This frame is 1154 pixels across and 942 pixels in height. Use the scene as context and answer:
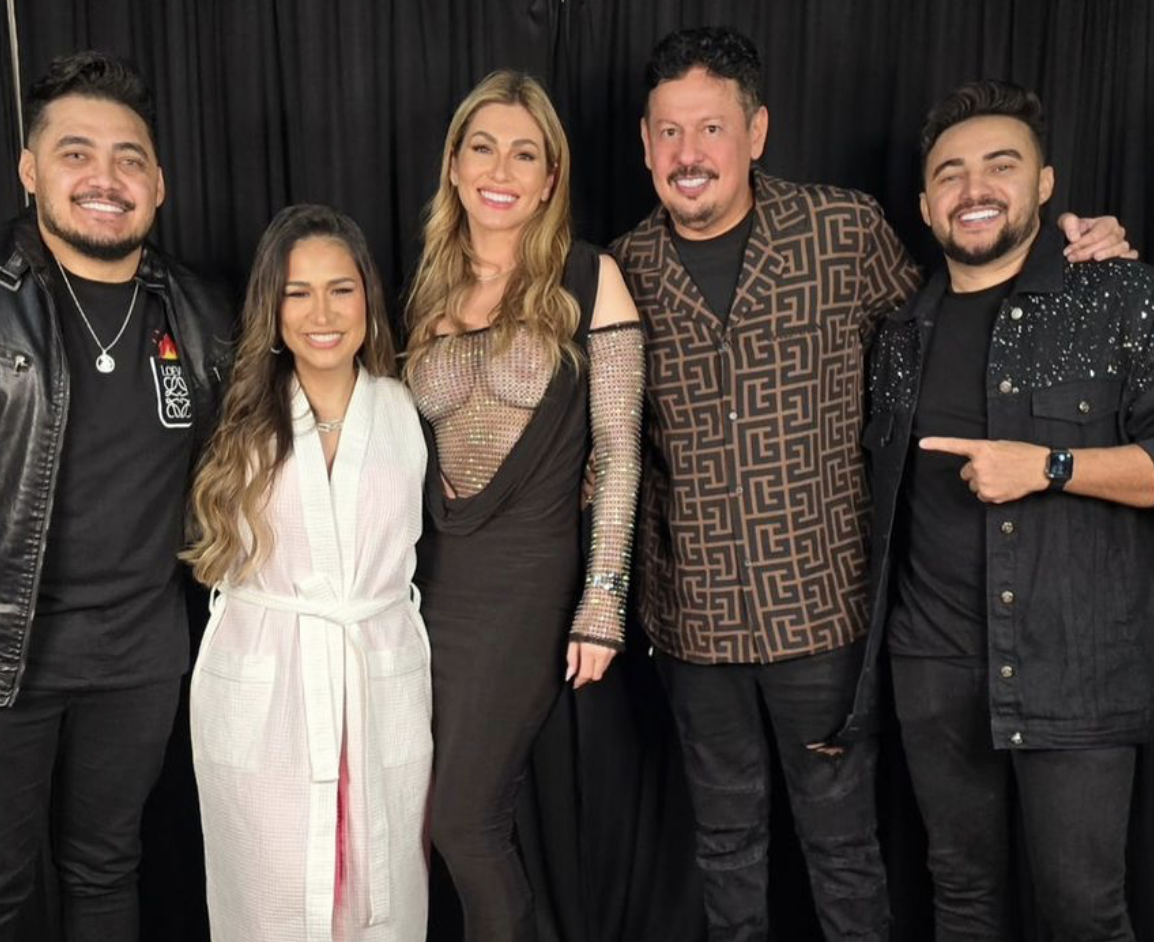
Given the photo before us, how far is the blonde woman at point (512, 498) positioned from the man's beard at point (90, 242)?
1.85ft

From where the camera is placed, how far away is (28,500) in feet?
7.35

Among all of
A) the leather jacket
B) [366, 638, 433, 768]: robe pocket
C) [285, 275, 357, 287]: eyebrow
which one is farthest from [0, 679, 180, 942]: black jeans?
[285, 275, 357, 287]: eyebrow

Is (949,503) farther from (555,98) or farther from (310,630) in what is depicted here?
(555,98)

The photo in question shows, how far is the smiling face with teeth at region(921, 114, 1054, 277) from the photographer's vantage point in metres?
2.27

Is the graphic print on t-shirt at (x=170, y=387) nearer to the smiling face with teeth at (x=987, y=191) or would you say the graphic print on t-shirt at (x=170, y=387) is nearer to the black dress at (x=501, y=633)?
the black dress at (x=501, y=633)

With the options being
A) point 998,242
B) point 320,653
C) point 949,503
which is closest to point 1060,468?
point 949,503

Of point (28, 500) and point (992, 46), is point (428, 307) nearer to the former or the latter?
point (28, 500)

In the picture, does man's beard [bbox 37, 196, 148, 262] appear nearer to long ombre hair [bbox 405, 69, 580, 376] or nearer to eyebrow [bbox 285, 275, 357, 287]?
eyebrow [bbox 285, 275, 357, 287]

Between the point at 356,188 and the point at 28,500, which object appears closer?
the point at 28,500

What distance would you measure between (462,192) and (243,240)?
0.71 metres

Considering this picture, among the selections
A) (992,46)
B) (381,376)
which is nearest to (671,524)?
(381,376)

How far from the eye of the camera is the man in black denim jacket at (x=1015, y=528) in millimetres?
2164

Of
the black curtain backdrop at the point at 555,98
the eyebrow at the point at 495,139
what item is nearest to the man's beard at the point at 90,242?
the black curtain backdrop at the point at 555,98

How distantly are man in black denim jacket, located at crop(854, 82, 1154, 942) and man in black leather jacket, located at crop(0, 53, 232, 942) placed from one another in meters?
1.33
